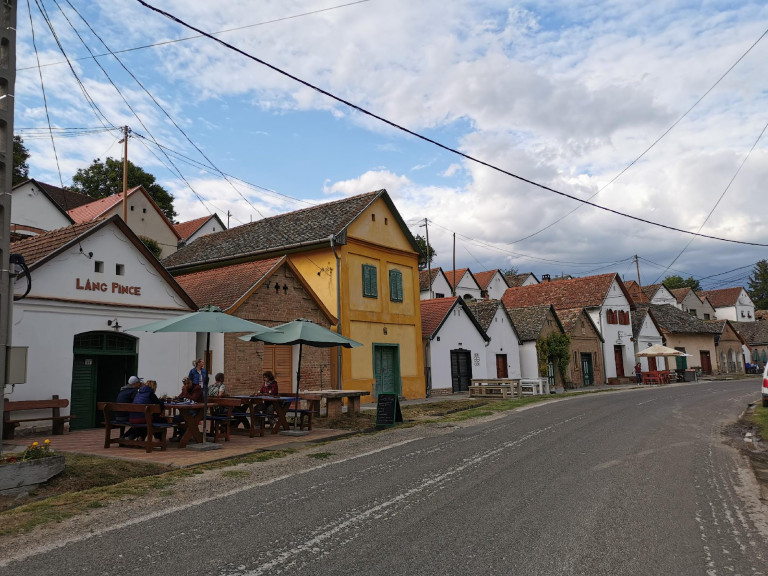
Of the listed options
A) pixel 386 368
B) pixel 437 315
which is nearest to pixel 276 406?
pixel 386 368

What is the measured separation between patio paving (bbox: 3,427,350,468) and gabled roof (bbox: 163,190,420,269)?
10904 millimetres

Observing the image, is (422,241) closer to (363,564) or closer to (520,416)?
(520,416)

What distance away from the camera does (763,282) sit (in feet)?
356

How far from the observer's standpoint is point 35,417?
13.5 meters

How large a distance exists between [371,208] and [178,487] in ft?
60.7

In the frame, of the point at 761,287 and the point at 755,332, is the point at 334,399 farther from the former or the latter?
the point at 761,287

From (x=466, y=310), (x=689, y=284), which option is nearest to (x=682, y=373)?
(x=466, y=310)

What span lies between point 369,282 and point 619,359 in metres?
27.3

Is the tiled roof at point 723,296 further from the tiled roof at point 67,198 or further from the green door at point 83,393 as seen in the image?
the green door at point 83,393

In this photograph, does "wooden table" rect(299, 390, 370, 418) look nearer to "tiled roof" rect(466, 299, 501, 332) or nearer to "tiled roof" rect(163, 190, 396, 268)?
"tiled roof" rect(163, 190, 396, 268)

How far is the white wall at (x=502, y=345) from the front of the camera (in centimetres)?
3350

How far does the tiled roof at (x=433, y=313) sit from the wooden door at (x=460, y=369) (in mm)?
2019

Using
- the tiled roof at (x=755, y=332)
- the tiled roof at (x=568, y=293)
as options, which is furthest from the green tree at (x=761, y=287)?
the tiled roof at (x=568, y=293)

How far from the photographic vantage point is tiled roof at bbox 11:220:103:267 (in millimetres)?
14598
